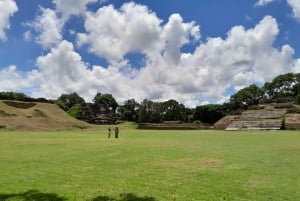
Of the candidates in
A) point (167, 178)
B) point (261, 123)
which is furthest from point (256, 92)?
point (167, 178)

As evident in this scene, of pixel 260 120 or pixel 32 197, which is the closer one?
pixel 32 197

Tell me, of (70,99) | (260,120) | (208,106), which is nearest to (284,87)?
(208,106)

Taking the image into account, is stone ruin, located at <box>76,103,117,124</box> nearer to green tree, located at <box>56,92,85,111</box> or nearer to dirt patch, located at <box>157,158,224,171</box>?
green tree, located at <box>56,92,85,111</box>

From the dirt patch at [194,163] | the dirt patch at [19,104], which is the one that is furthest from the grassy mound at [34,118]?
the dirt patch at [194,163]

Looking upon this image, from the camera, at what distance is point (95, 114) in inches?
4058

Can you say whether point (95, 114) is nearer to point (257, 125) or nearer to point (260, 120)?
point (260, 120)

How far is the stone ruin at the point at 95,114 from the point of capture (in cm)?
9925

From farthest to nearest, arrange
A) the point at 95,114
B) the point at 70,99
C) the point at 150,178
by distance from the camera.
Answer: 1. the point at 70,99
2. the point at 95,114
3. the point at 150,178

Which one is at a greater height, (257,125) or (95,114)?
(95,114)

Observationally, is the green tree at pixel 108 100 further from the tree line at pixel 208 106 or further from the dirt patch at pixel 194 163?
the dirt patch at pixel 194 163

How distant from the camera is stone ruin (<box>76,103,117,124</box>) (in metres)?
99.2

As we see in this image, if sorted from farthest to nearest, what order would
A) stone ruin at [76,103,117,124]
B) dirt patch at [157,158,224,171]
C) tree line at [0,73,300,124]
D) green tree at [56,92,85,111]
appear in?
1. green tree at [56,92,85,111]
2. tree line at [0,73,300,124]
3. stone ruin at [76,103,117,124]
4. dirt patch at [157,158,224,171]

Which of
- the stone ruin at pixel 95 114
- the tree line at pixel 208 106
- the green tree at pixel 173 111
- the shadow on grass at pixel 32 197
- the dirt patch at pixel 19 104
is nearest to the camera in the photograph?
the shadow on grass at pixel 32 197

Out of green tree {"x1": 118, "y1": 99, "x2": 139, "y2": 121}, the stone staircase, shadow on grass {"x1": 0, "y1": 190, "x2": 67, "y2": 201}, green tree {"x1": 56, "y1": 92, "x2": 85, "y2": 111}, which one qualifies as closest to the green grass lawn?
shadow on grass {"x1": 0, "y1": 190, "x2": 67, "y2": 201}
